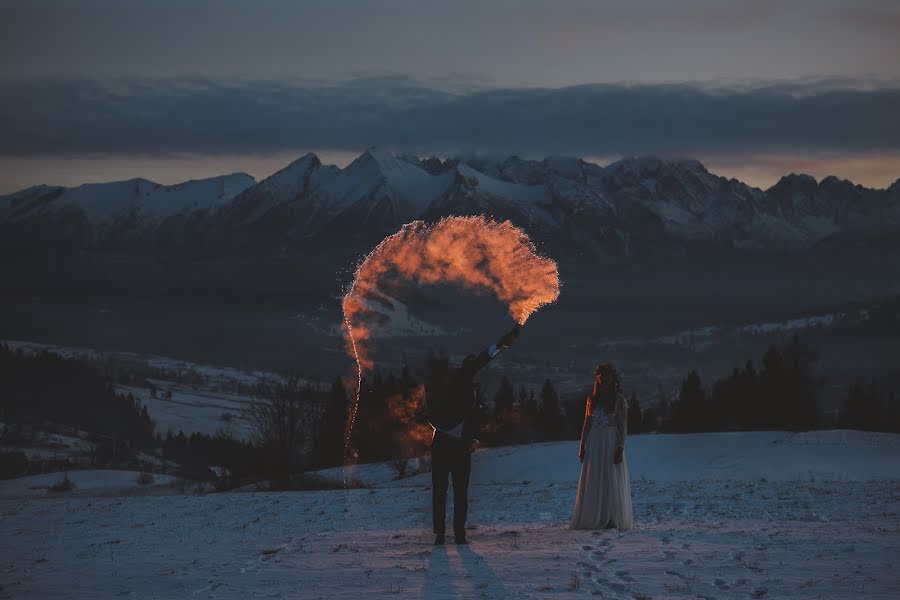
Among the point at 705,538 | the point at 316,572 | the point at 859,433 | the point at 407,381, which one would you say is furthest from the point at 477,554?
the point at 407,381

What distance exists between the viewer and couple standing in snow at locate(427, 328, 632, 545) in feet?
60.0

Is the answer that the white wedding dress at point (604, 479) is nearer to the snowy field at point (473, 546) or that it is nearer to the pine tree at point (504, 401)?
the snowy field at point (473, 546)

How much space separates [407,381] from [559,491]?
55.7 meters

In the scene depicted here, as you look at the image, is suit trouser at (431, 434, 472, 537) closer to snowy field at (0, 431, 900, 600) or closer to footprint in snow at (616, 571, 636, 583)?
snowy field at (0, 431, 900, 600)

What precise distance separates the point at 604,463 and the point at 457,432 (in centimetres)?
347

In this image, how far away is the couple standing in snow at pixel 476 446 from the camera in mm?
18281

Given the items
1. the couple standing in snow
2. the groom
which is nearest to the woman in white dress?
the couple standing in snow

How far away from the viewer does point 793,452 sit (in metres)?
53.9

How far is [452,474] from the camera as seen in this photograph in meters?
18.4

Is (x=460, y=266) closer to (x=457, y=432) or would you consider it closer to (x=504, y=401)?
A: (x=457, y=432)

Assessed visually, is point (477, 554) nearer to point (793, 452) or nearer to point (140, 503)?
point (140, 503)

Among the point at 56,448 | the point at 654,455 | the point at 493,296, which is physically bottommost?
the point at 56,448

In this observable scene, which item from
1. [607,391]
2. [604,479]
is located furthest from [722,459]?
[607,391]

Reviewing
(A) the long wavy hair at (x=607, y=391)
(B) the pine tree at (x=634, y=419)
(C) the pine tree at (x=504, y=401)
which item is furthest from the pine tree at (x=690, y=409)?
(A) the long wavy hair at (x=607, y=391)
